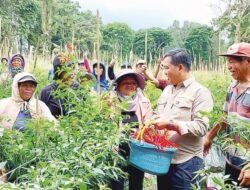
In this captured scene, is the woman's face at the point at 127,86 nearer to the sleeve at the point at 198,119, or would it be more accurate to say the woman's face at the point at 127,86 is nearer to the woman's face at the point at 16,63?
the sleeve at the point at 198,119

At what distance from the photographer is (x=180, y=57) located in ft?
8.09

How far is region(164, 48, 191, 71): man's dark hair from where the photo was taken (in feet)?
8.09

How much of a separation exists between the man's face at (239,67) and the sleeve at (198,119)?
0.70ft

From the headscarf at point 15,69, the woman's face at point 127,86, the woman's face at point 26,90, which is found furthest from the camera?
the headscarf at point 15,69

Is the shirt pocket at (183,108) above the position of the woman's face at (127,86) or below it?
below

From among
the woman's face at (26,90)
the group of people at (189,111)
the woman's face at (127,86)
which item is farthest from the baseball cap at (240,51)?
the woman's face at (26,90)

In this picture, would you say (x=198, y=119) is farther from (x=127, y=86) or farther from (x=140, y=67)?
(x=140, y=67)

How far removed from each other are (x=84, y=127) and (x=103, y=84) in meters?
2.71

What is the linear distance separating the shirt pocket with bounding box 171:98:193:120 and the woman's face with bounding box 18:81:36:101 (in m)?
1.29

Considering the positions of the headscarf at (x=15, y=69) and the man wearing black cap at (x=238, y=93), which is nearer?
the man wearing black cap at (x=238, y=93)

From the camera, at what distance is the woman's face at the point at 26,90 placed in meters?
3.20

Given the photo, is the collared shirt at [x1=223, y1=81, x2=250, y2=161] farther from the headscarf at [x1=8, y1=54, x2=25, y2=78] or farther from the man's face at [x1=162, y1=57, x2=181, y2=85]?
the headscarf at [x1=8, y1=54, x2=25, y2=78]

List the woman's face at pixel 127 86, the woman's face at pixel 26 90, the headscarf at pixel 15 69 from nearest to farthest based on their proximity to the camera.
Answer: the woman's face at pixel 127 86 < the woman's face at pixel 26 90 < the headscarf at pixel 15 69

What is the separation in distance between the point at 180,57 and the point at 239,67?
352 mm
